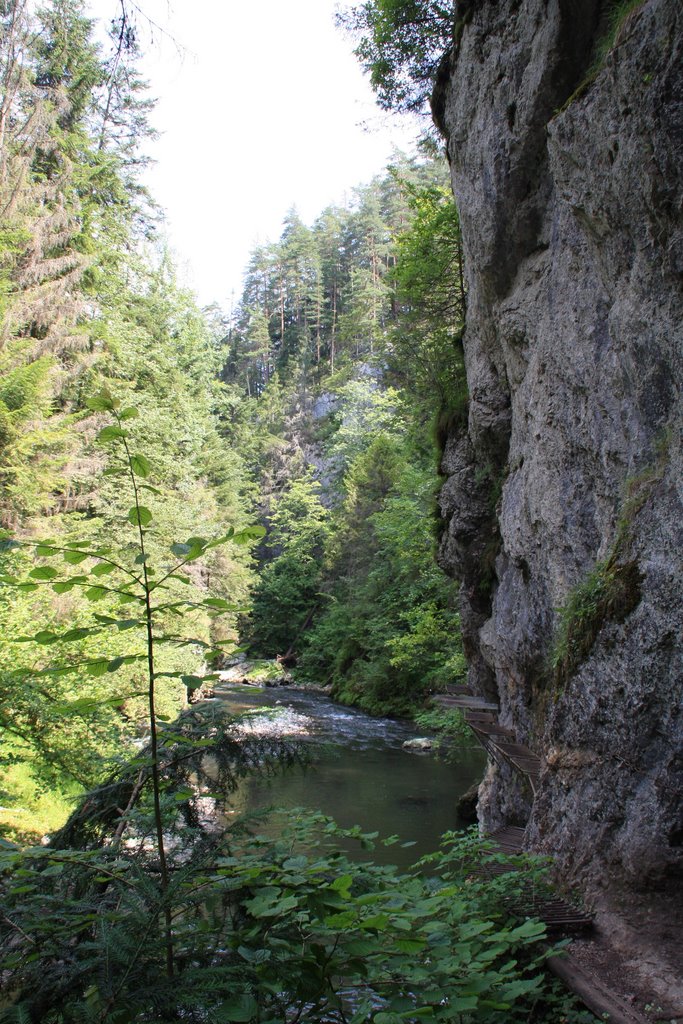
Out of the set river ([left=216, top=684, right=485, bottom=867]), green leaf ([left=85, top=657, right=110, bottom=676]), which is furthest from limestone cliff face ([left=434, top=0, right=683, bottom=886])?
green leaf ([left=85, top=657, right=110, bottom=676])

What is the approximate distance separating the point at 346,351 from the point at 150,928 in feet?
169

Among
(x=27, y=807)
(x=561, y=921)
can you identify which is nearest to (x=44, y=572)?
(x=561, y=921)

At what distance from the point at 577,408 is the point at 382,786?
1004cm

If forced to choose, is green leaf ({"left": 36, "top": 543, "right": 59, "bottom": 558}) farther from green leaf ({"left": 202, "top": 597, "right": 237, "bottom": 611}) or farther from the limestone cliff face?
the limestone cliff face

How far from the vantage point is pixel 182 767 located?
101 inches

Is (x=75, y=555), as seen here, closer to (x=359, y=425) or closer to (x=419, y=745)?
(x=419, y=745)

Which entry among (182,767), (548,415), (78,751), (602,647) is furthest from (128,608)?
(182,767)

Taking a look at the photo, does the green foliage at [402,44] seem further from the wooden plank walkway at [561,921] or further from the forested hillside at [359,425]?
the wooden plank walkway at [561,921]

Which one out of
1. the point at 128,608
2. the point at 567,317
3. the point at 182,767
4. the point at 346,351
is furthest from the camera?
the point at 346,351

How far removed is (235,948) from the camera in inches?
65.8

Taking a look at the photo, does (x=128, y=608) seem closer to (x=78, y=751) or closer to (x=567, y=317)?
(x=78, y=751)

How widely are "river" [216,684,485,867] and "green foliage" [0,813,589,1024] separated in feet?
22.0

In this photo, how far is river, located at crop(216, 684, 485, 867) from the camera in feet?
37.2

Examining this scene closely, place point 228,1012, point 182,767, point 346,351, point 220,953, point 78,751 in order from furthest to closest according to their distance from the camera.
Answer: point 346,351
point 78,751
point 182,767
point 220,953
point 228,1012
